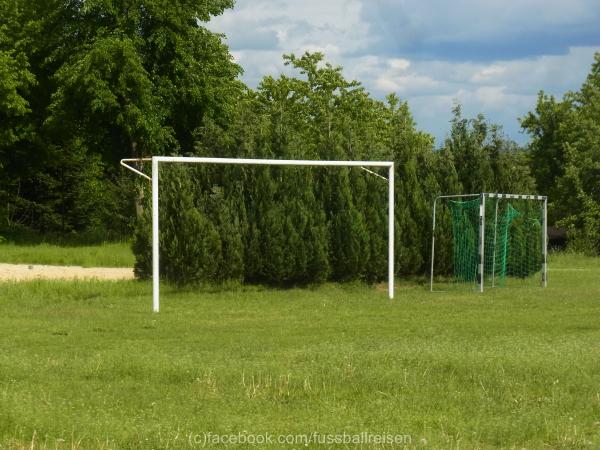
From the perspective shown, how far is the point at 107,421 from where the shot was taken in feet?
25.6

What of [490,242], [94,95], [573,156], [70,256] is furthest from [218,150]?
[573,156]

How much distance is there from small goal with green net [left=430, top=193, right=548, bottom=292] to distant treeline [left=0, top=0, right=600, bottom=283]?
471 mm

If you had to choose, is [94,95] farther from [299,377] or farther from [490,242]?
[299,377]

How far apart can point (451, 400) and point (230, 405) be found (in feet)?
6.51

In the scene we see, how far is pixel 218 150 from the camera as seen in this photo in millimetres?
21875

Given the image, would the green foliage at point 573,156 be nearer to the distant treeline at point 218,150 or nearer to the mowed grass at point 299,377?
the distant treeline at point 218,150

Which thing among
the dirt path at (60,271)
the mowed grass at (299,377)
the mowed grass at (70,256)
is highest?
the mowed grass at (70,256)

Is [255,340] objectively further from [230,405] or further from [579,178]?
[579,178]

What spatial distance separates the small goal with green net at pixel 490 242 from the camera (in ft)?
77.1

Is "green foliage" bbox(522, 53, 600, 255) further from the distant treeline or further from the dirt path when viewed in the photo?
the dirt path

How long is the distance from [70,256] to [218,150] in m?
12.5

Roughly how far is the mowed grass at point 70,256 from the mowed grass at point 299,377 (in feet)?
48.9

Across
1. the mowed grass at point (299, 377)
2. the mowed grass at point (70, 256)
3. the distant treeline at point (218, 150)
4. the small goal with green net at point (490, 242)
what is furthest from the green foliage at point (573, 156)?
the mowed grass at point (299, 377)

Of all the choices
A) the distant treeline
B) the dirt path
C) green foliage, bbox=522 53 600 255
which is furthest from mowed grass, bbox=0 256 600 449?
green foliage, bbox=522 53 600 255
